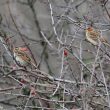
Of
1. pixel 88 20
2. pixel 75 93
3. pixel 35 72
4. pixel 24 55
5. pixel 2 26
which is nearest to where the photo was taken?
pixel 75 93

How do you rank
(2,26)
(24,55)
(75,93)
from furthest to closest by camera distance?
(2,26) < (24,55) < (75,93)

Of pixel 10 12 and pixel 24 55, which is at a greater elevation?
pixel 10 12

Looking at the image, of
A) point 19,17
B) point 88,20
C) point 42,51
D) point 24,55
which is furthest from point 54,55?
point 88,20

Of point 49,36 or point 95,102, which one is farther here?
point 49,36

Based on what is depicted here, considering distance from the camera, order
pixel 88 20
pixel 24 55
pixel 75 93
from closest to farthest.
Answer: pixel 75 93
pixel 88 20
pixel 24 55

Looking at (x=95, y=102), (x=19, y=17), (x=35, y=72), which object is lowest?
(x=95, y=102)

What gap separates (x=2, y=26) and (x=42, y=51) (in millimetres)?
823

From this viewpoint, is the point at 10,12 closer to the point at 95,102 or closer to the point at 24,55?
the point at 24,55

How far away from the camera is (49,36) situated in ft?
26.0

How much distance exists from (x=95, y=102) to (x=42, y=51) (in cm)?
341

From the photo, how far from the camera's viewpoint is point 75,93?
455 centimetres

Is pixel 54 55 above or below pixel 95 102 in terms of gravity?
above

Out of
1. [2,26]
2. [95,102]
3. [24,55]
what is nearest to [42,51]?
[2,26]

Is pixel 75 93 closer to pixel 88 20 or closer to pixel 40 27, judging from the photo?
pixel 88 20
